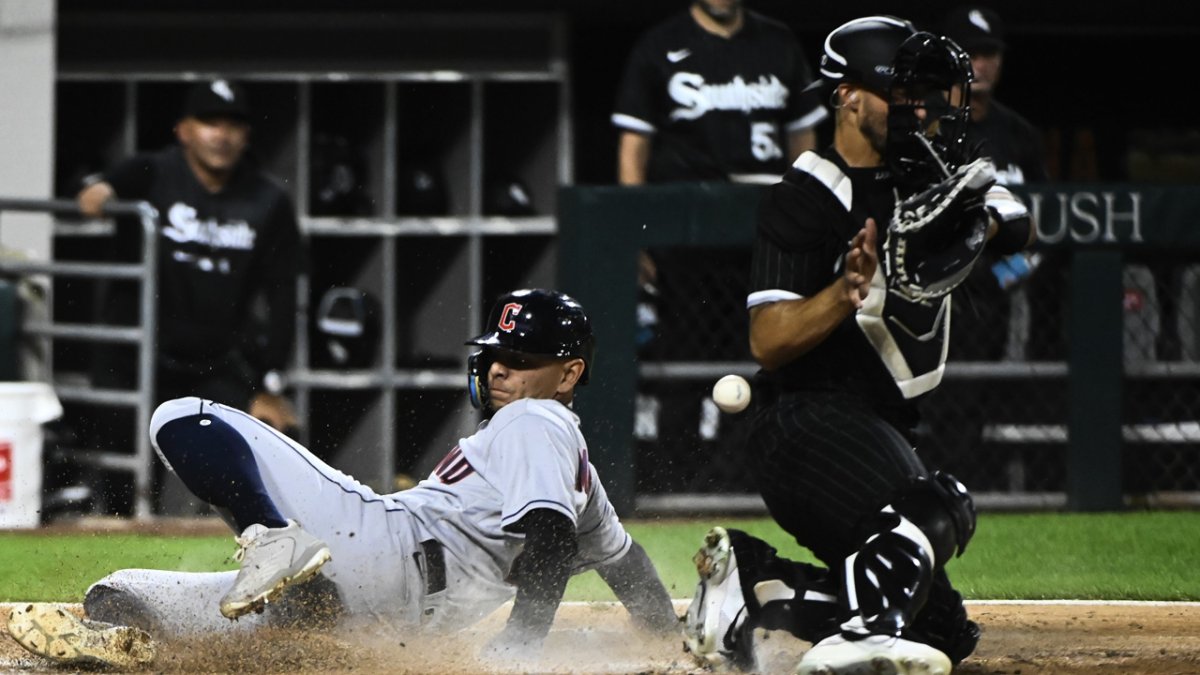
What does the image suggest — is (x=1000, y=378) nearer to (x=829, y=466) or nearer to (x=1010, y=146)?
(x=1010, y=146)

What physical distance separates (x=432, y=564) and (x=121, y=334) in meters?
3.72

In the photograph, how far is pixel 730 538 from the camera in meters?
4.36

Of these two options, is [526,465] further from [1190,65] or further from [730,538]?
[1190,65]

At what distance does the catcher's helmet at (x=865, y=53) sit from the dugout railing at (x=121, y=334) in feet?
12.6

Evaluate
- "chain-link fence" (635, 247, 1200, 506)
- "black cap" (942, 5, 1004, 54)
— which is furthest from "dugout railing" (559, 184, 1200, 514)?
"black cap" (942, 5, 1004, 54)

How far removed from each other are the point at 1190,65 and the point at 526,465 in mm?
6861

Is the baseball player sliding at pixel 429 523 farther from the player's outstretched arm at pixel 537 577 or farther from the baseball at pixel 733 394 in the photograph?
the baseball at pixel 733 394

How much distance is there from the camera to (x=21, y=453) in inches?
292

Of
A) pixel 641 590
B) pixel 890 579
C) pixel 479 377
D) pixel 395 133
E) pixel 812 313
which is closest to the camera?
pixel 890 579

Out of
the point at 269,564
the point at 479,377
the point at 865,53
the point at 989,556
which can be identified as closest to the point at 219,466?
the point at 269,564

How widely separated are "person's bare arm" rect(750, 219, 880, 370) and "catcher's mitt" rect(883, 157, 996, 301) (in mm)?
63

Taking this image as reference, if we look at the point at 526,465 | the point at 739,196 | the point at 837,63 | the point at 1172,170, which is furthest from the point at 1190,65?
the point at 526,465

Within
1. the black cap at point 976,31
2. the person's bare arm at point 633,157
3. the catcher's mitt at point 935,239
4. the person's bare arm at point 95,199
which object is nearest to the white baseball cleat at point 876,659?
the catcher's mitt at point 935,239

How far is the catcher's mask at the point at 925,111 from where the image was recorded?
4078 mm
